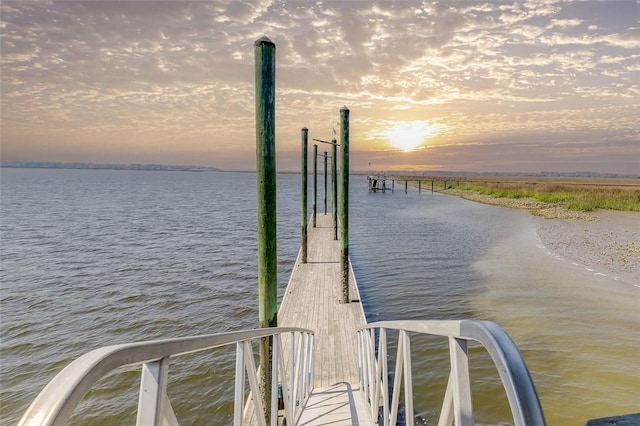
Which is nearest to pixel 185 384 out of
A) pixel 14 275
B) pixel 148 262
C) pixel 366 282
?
pixel 366 282

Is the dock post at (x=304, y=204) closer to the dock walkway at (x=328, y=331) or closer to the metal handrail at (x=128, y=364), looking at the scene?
the dock walkway at (x=328, y=331)

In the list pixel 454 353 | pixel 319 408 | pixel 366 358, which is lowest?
pixel 319 408

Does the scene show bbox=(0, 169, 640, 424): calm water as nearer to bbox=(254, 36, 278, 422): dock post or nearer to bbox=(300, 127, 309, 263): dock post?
bbox=(300, 127, 309, 263): dock post

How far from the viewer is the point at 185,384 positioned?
788cm

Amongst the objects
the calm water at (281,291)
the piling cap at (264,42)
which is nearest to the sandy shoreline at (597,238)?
the calm water at (281,291)

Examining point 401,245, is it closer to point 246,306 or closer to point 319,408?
point 246,306

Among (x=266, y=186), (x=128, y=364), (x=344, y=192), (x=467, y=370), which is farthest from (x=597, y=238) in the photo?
(x=128, y=364)

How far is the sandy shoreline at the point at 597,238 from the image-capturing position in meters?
14.9

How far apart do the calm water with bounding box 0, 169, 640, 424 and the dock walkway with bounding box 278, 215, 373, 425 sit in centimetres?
132

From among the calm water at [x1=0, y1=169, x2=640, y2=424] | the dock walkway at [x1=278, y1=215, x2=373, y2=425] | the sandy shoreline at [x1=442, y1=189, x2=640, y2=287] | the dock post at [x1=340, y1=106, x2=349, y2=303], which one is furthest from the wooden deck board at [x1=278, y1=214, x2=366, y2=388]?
the sandy shoreline at [x1=442, y1=189, x2=640, y2=287]

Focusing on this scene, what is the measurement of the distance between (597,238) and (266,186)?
2287 cm

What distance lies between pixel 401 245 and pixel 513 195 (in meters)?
37.0

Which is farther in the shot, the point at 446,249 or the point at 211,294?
the point at 446,249

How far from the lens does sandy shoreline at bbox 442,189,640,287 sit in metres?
14.9
